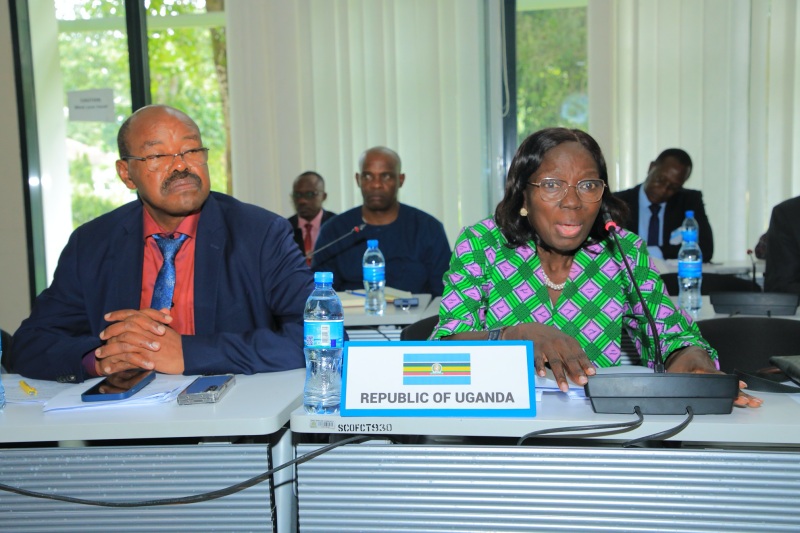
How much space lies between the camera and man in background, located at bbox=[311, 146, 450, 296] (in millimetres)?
4520

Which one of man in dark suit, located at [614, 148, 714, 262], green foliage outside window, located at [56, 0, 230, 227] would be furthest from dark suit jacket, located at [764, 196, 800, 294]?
green foliage outside window, located at [56, 0, 230, 227]

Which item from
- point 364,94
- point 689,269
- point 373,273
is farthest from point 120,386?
point 364,94

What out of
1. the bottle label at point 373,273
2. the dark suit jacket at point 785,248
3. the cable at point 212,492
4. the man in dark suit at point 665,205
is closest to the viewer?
the cable at point 212,492

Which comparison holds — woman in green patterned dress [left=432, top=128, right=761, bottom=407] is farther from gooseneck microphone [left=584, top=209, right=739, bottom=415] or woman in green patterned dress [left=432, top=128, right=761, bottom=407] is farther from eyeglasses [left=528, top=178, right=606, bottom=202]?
gooseneck microphone [left=584, top=209, right=739, bottom=415]

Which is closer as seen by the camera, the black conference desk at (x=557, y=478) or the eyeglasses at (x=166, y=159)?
the black conference desk at (x=557, y=478)

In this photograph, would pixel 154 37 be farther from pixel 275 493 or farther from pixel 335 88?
pixel 275 493

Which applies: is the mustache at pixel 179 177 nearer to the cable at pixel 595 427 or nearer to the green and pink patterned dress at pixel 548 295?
the green and pink patterned dress at pixel 548 295

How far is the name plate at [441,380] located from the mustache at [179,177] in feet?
3.18

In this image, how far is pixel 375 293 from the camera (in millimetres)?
3705

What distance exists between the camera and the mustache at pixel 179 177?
2.27 metres

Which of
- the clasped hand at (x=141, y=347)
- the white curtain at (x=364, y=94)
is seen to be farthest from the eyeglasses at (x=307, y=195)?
the clasped hand at (x=141, y=347)

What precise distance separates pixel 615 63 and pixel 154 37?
3526mm

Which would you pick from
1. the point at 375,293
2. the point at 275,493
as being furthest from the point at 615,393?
the point at 375,293

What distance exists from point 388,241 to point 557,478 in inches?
125
